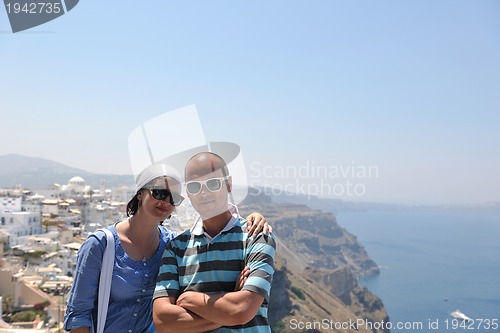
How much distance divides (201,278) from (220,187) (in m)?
0.35

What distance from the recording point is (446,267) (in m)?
86.3

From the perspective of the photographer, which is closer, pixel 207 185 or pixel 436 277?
pixel 207 185

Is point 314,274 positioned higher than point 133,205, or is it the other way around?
point 133,205

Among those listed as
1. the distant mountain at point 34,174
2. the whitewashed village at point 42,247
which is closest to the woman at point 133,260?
the whitewashed village at point 42,247

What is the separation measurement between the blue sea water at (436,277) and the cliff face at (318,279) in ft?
15.8

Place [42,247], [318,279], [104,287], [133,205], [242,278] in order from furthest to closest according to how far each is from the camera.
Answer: [318,279] → [42,247] → [133,205] → [104,287] → [242,278]

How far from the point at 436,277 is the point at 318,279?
1229 inches

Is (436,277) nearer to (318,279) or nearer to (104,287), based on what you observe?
(318,279)

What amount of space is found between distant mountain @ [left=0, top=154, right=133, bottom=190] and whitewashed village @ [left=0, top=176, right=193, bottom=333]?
16634 millimetres

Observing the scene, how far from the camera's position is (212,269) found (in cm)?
159

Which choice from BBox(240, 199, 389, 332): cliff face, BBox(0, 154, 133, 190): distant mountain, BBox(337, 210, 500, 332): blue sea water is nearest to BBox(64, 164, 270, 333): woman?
BBox(240, 199, 389, 332): cliff face

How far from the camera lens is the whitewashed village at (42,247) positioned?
16406mm

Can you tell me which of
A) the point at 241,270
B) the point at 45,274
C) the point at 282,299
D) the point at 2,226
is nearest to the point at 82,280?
the point at 241,270

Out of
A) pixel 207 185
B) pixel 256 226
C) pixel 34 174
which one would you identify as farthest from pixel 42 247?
pixel 34 174
